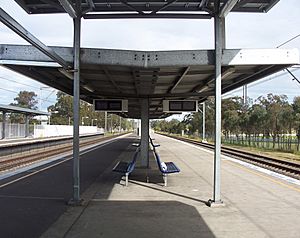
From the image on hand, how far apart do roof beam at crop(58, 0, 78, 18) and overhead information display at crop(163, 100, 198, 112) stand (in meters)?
7.77

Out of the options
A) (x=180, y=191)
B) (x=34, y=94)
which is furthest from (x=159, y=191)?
(x=34, y=94)

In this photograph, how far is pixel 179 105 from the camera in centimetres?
1609

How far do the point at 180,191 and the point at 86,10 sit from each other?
5.01 m

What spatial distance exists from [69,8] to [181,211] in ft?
14.9

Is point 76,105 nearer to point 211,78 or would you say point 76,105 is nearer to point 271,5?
A: point 211,78

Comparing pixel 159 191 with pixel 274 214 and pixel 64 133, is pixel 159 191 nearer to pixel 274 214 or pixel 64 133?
pixel 274 214

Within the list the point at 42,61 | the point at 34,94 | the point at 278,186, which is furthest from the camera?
the point at 34,94

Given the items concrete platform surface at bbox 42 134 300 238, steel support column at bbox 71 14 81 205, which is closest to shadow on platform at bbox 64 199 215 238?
concrete platform surface at bbox 42 134 300 238

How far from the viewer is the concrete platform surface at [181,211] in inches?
256

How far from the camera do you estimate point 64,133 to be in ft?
244

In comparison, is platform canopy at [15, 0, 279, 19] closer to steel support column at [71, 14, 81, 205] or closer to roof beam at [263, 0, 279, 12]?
roof beam at [263, 0, 279, 12]

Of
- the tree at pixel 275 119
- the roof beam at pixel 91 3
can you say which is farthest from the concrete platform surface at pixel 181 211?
the tree at pixel 275 119

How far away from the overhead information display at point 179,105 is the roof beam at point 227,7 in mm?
7481

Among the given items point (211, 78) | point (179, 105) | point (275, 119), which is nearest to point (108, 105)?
point (179, 105)
